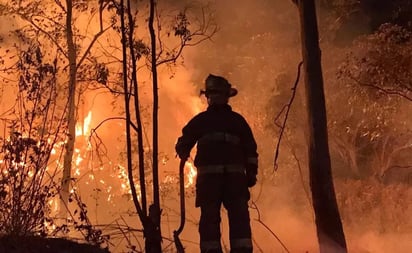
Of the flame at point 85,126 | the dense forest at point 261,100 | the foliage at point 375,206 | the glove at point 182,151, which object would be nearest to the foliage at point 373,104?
the dense forest at point 261,100

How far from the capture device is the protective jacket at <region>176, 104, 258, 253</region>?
17.0ft

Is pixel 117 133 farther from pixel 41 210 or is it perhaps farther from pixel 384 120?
pixel 41 210

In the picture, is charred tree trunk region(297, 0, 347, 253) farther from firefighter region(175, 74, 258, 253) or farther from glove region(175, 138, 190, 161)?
glove region(175, 138, 190, 161)

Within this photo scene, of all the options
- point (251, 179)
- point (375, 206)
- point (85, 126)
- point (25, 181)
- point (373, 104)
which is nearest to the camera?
point (251, 179)

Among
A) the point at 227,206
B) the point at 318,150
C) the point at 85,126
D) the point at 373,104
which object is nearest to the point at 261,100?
the point at 373,104

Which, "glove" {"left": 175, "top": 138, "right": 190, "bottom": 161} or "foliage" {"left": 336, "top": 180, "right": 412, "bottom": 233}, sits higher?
"foliage" {"left": 336, "top": 180, "right": 412, "bottom": 233}

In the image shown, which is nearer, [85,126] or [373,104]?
[373,104]

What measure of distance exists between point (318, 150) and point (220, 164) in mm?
1489

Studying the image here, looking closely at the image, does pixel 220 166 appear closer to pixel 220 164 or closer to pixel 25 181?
pixel 220 164

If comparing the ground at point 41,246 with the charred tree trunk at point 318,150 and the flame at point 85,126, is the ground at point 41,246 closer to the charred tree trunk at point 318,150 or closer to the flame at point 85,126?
the charred tree trunk at point 318,150

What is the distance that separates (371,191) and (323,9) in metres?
6.50

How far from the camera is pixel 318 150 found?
6.23m

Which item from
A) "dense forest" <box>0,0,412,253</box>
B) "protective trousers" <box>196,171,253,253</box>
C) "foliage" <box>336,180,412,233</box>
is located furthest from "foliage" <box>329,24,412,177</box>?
"protective trousers" <box>196,171,253,253</box>

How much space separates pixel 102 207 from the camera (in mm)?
23016
